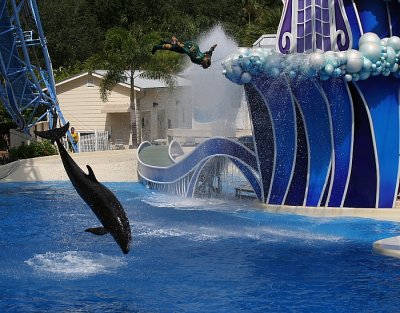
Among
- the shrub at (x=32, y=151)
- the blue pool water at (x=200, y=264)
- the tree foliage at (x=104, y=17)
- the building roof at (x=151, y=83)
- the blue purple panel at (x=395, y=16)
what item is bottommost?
the blue pool water at (x=200, y=264)

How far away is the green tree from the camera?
97.0 feet

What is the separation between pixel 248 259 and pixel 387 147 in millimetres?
4669

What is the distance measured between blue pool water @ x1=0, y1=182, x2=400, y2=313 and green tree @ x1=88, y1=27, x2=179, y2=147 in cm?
1417

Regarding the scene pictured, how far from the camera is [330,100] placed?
14.3m

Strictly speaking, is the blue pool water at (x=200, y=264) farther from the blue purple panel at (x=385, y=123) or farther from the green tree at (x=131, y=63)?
the green tree at (x=131, y=63)

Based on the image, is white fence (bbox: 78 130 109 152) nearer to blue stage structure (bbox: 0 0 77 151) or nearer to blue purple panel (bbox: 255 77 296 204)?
blue stage structure (bbox: 0 0 77 151)

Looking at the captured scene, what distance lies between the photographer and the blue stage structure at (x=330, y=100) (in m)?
13.9

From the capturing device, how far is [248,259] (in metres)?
11.1

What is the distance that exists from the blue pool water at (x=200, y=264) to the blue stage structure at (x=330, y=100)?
83 cm

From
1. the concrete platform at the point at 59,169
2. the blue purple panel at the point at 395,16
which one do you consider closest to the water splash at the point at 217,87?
the blue purple panel at the point at 395,16

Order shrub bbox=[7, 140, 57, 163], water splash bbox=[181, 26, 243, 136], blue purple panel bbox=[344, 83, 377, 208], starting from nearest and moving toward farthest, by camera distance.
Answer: blue purple panel bbox=[344, 83, 377, 208]
water splash bbox=[181, 26, 243, 136]
shrub bbox=[7, 140, 57, 163]

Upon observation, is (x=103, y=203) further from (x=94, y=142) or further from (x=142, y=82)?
(x=142, y=82)

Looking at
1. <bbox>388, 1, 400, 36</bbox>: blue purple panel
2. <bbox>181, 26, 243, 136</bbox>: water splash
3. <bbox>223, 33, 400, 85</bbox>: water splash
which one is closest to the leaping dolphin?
<bbox>223, 33, 400, 85</bbox>: water splash

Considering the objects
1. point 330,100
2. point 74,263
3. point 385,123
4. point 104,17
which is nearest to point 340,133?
point 330,100
